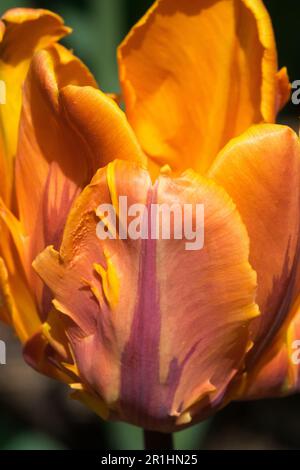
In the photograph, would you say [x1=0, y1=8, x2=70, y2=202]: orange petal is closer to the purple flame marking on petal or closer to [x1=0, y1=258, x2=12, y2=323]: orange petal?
[x1=0, y1=258, x2=12, y2=323]: orange petal

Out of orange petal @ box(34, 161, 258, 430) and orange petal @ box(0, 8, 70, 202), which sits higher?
orange petal @ box(0, 8, 70, 202)

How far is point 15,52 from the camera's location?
0.85m

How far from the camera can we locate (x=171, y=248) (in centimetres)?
69

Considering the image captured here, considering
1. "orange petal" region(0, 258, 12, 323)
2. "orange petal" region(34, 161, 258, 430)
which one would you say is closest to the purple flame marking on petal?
"orange petal" region(34, 161, 258, 430)

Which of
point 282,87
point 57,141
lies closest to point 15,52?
point 57,141

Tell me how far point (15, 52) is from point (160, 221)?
0.25m

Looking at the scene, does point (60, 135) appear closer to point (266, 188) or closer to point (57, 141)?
point (57, 141)

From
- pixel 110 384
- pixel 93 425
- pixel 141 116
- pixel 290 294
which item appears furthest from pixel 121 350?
pixel 93 425

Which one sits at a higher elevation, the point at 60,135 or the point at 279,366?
the point at 60,135

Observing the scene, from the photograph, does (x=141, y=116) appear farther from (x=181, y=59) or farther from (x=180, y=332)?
(x=180, y=332)

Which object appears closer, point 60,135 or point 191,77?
point 60,135

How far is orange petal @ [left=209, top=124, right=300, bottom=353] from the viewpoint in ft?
2.31

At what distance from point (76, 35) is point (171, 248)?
875mm

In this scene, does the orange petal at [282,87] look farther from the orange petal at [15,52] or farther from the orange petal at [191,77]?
the orange petal at [15,52]
